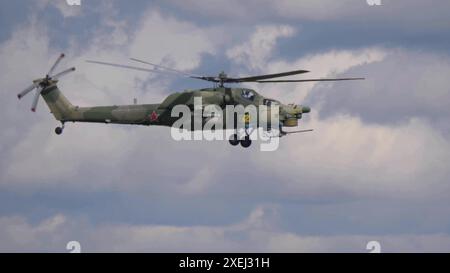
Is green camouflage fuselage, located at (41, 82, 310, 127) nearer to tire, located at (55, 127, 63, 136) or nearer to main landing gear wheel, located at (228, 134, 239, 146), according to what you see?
tire, located at (55, 127, 63, 136)

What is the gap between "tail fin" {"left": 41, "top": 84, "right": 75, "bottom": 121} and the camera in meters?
121

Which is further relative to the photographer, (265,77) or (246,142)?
(246,142)

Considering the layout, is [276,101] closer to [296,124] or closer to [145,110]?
[296,124]

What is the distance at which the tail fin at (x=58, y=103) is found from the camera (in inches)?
4751

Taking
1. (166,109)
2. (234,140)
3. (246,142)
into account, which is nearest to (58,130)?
(166,109)

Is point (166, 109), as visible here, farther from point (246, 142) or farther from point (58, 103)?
point (58, 103)

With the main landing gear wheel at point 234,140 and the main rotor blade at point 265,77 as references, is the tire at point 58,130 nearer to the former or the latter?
the main landing gear wheel at point 234,140

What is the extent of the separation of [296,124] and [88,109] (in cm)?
1977

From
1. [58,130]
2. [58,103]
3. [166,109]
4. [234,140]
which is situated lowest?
[234,140]

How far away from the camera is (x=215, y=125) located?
4560 inches

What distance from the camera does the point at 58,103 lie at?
122 m
